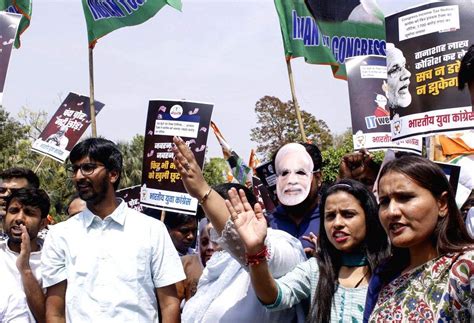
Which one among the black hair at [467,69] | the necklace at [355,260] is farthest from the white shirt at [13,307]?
the black hair at [467,69]

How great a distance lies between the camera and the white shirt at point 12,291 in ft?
11.7

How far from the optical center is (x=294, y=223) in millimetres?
3668

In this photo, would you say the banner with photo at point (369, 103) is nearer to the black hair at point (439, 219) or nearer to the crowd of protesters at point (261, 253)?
the crowd of protesters at point (261, 253)

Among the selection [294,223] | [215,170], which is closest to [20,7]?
[294,223]

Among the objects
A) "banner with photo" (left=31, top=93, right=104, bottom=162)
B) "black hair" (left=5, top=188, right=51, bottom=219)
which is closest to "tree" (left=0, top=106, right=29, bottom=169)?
"banner with photo" (left=31, top=93, right=104, bottom=162)

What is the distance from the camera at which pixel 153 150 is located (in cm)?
546

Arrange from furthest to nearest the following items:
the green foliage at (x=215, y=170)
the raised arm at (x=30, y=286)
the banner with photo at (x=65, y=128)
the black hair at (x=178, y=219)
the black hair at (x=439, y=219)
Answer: the green foliage at (x=215, y=170), the banner with photo at (x=65, y=128), the black hair at (x=178, y=219), the raised arm at (x=30, y=286), the black hair at (x=439, y=219)

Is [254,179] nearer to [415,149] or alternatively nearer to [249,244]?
[415,149]

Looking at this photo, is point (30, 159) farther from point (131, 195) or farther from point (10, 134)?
point (131, 195)

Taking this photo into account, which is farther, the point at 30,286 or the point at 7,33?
the point at 7,33

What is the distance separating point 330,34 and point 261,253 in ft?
13.9

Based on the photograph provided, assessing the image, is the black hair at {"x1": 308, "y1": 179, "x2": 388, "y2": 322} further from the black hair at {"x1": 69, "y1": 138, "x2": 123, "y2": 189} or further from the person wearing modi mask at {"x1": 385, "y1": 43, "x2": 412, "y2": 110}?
the person wearing modi mask at {"x1": 385, "y1": 43, "x2": 412, "y2": 110}

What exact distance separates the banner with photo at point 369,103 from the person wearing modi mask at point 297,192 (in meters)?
1.46

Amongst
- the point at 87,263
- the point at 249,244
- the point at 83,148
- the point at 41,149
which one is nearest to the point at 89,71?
the point at 41,149
